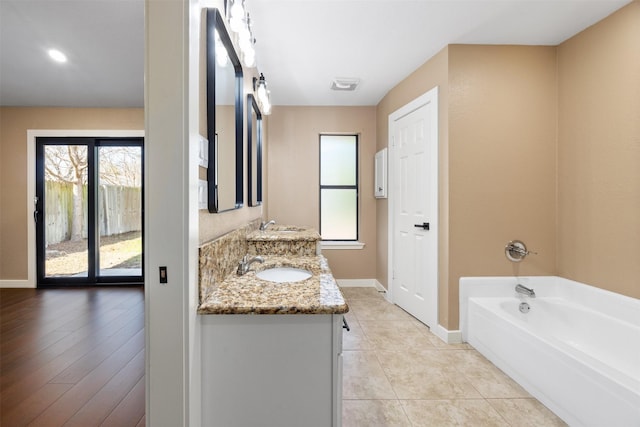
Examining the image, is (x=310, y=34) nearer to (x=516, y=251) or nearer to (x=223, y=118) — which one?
(x=223, y=118)

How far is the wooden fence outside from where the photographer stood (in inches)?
156

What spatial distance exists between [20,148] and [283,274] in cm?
464

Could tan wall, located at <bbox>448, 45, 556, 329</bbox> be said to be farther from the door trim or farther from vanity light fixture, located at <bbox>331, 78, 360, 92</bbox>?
the door trim

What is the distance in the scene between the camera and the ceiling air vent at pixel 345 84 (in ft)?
10.1

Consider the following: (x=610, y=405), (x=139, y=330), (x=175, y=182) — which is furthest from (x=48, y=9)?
(x=610, y=405)

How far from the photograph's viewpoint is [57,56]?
8.72 ft

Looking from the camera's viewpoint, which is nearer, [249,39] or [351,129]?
[249,39]

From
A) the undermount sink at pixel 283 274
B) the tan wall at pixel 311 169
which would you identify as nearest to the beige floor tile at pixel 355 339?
the undermount sink at pixel 283 274

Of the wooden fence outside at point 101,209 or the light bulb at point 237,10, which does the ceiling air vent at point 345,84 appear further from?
the wooden fence outside at point 101,209

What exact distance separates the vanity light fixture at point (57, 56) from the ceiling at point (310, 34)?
54 millimetres

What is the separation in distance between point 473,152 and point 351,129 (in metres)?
1.84

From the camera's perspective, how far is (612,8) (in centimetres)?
196

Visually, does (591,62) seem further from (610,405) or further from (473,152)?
(610,405)

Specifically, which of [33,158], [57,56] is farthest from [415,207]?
[33,158]
